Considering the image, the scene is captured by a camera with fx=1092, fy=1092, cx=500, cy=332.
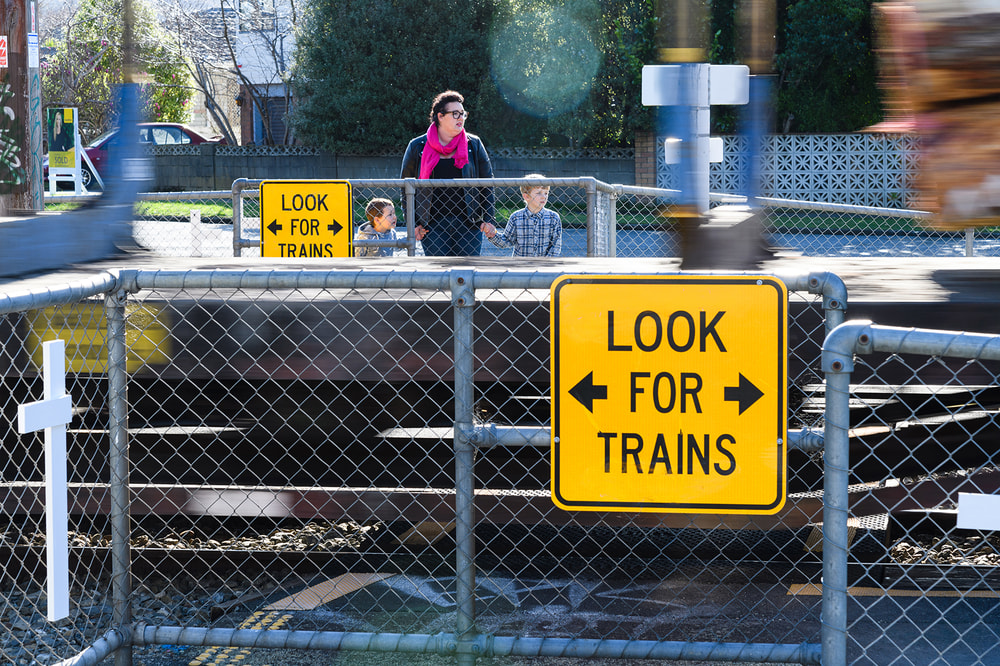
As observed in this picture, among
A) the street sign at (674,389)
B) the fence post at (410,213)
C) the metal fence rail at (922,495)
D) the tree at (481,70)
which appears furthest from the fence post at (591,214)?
the tree at (481,70)

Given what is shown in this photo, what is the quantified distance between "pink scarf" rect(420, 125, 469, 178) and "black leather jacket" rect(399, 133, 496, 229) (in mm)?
61

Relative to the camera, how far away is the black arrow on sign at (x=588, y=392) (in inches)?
115

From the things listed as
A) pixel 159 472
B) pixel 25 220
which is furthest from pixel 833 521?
pixel 25 220

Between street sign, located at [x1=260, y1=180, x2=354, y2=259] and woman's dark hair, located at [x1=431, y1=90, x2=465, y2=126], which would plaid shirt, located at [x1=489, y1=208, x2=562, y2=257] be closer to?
woman's dark hair, located at [x1=431, y1=90, x2=465, y2=126]

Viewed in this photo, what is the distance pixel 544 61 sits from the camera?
2405 cm

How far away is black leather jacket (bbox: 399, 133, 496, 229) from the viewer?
8.11 metres

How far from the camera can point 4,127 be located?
25.7ft

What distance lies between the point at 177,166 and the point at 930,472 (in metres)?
27.5

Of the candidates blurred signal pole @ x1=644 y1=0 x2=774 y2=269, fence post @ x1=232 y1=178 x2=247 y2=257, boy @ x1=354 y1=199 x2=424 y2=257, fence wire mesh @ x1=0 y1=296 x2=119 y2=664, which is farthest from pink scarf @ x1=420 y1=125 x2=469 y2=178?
fence wire mesh @ x1=0 y1=296 x2=119 y2=664

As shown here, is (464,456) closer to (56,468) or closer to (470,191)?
(56,468)

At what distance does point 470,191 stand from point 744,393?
18.1ft

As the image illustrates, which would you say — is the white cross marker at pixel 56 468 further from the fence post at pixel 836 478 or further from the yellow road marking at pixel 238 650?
the fence post at pixel 836 478

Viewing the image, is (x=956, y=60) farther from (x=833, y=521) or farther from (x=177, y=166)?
(x=177, y=166)

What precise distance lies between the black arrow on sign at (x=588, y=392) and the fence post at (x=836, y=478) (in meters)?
0.59
